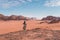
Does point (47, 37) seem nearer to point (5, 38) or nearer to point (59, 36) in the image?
point (59, 36)

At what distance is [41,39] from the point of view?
14.1 meters

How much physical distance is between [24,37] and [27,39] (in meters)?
0.83

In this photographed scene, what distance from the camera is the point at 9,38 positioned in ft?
49.6

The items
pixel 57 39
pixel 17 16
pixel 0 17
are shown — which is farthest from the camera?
pixel 17 16

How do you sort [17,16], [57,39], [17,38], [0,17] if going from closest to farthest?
[57,39] → [17,38] → [0,17] → [17,16]

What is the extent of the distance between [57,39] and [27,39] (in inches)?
131

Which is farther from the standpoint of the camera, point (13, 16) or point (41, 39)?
point (13, 16)

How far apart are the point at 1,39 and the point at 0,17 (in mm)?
48685

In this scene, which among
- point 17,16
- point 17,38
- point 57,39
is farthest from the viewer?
point 17,16

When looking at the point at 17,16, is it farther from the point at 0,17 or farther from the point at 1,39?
the point at 1,39

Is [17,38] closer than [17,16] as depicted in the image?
Yes

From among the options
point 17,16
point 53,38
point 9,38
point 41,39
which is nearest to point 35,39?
point 41,39

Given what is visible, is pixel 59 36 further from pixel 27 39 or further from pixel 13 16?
pixel 13 16

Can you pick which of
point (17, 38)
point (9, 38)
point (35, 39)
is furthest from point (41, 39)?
point (9, 38)
